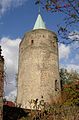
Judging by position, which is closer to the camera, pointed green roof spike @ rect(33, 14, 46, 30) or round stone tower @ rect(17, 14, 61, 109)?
round stone tower @ rect(17, 14, 61, 109)

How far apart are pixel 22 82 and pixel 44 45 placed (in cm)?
487

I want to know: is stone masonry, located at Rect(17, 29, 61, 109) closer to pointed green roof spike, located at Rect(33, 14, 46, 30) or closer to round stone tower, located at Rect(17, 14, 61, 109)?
round stone tower, located at Rect(17, 14, 61, 109)

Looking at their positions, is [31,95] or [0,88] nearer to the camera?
[0,88]

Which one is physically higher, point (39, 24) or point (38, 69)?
point (39, 24)

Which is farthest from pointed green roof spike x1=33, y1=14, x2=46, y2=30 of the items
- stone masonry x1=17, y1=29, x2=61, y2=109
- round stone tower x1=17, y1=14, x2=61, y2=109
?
stone masonry x1=17, y1=29, x2=61, y2=109

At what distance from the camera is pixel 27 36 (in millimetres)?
33750

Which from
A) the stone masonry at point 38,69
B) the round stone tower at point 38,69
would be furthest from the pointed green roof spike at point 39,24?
the stone masonry at point 38,69

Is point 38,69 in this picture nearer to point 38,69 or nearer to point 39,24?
point 38,69

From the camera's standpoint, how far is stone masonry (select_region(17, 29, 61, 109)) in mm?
30641

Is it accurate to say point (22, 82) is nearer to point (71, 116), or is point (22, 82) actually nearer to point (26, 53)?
point (26, 53)

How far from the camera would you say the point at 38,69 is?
103 feet

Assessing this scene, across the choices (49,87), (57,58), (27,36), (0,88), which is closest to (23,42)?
(27,36)

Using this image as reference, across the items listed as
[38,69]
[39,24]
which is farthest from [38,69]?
[39,24]

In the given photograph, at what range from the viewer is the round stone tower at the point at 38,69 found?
3064cm
